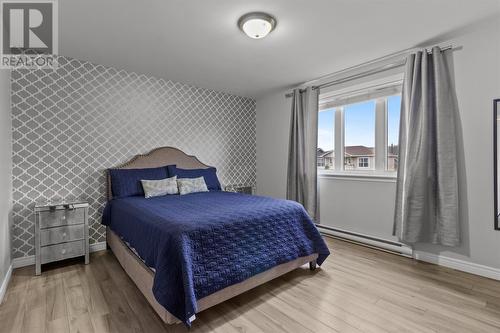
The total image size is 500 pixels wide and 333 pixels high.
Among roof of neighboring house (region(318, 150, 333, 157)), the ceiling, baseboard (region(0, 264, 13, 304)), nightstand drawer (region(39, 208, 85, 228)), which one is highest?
the ceiling

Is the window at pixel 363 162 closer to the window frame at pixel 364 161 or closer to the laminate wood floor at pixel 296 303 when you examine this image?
the window frame at pixel 364 161

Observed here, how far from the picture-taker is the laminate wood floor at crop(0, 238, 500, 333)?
1.63m

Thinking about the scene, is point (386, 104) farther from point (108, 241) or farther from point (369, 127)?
point (108, 241)

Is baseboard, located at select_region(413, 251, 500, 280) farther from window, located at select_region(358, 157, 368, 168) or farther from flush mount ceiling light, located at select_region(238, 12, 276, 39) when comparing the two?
flush mount ceiling light, located at select_region(238, 12, 276, 39)

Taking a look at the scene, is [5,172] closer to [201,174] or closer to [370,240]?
[201,174]

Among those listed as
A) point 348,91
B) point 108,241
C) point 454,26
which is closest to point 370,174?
point 348,91

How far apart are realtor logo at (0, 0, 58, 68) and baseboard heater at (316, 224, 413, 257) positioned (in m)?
3.95

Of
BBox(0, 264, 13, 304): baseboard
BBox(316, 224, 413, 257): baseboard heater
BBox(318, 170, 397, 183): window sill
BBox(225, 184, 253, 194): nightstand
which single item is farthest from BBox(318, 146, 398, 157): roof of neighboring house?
BBox(0, 264, 13, 304): baseboard

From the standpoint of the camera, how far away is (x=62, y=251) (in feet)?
8.25

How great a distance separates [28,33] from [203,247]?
105 inches

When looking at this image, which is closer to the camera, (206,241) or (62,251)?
(206,241)

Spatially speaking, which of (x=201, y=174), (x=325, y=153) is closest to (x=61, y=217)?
(x=201, y=174)

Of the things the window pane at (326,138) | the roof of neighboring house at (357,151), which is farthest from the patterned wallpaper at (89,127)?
the roof of neighboring house at (357,151)

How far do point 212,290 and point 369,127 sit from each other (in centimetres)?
289
